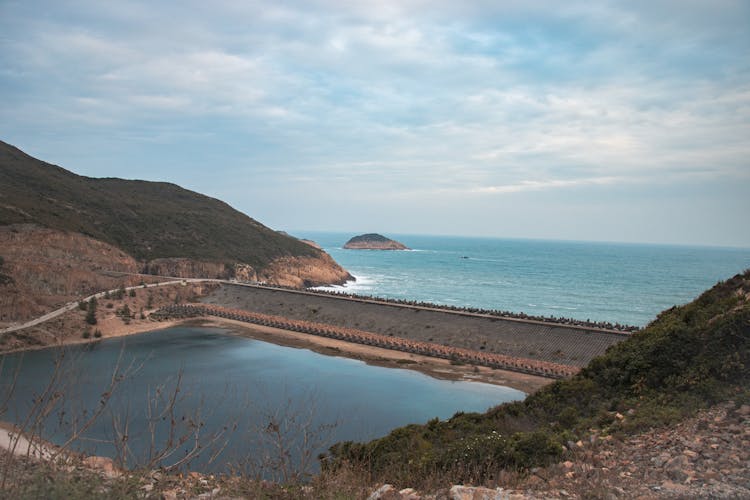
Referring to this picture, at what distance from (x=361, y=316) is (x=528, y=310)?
29.2 m

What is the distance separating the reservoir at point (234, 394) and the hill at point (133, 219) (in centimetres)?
4281

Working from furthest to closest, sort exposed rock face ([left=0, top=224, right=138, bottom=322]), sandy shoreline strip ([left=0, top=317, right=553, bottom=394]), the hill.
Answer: the hill < exposed rock face ([left=0, top=224, right=138, bottom=322]) < sandy shoreline strip ([left=0, top=317, right=553, bottom=394])

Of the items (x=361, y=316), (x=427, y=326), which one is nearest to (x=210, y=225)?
(x=361, y=316)

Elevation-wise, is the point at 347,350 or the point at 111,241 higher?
the point at 111,241

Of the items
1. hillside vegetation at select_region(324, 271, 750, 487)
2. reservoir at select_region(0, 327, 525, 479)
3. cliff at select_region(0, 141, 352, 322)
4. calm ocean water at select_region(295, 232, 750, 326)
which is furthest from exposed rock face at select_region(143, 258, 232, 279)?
hillside vegetation at select_region(324, 271, 750, 487)

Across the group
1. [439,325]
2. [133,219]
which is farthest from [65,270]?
[439,325]

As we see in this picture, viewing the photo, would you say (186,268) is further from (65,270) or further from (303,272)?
(65,270)

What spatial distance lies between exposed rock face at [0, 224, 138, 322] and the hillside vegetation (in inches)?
1769

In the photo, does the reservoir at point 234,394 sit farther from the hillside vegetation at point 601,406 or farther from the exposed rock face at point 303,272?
the exposed rock face at point 303,272

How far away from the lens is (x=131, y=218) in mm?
96625

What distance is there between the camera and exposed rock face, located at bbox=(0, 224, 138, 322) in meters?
49.2

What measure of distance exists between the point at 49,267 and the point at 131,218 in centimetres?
3993

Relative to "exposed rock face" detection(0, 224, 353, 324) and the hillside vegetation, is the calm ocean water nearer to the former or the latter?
"exposed rock face" detection(0, 224, 353, 324)

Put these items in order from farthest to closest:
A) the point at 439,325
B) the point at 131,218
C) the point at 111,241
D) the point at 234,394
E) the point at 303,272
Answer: the point at 303,272
the point at 131,218
the point at 111,241
the point at 439,325
the point at 234,394
